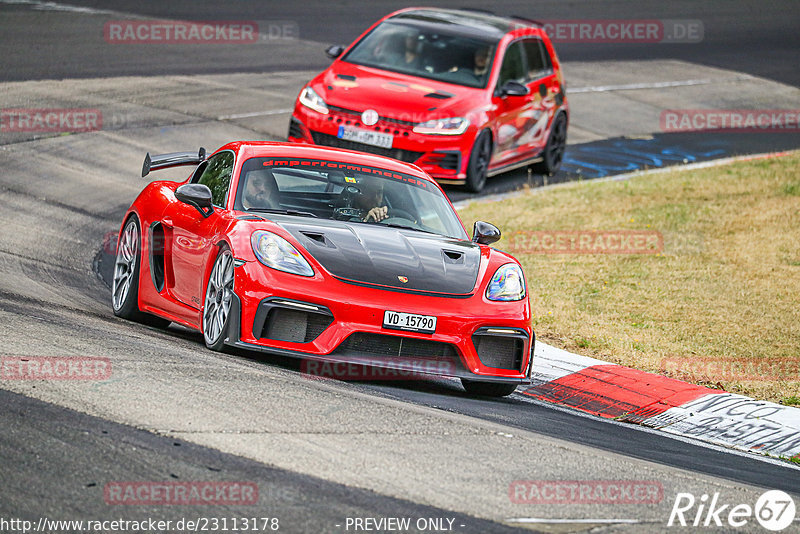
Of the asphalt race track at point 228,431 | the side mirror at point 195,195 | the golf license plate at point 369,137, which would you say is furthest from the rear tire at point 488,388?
the golf license plate at point 369,137

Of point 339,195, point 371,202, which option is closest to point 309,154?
point 339,195

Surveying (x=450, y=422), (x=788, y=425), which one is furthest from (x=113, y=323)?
(x=788, y=425)

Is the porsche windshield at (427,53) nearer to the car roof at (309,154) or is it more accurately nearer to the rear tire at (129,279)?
the car roof at (309,154)

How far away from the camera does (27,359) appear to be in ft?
21.1

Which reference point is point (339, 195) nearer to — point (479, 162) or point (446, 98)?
point (446, 98)

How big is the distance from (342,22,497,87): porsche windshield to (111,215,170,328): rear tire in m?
6.81

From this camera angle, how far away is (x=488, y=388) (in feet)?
27.4

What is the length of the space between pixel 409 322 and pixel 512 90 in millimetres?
8808

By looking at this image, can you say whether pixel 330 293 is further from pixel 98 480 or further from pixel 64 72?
pixel 64 72

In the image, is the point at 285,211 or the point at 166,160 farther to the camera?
the point at 166,160

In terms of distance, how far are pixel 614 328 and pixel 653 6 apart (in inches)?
1098

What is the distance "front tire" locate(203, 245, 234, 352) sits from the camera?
7691 mm

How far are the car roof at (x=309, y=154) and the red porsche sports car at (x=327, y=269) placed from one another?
1 cm

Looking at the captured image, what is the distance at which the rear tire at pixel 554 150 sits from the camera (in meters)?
17.6
